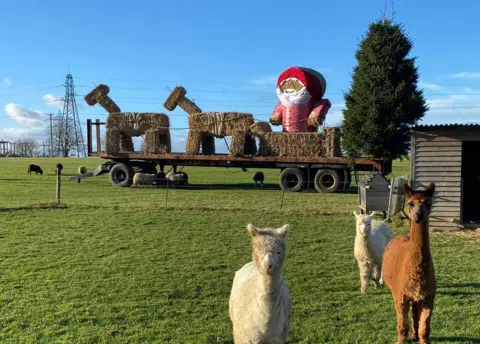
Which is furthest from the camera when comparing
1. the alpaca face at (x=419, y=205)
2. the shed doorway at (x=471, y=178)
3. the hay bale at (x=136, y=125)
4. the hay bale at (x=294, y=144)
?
the hay bale at (x=136, y=125)

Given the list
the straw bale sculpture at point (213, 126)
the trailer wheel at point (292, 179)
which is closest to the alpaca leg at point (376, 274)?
the trailer wheel at point (292, 179)

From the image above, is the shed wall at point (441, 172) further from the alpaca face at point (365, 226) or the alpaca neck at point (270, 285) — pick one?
the alpaca neck at point (270, 285)

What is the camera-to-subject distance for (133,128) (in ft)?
79.0

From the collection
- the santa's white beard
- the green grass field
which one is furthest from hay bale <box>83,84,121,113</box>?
the green grass field

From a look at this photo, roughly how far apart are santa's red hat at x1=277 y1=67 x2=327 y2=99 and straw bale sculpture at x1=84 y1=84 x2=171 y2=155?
6953 mm

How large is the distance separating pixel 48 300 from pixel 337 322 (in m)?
4.01

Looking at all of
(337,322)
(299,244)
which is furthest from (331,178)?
(337,322)

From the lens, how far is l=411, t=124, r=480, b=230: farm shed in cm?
1184

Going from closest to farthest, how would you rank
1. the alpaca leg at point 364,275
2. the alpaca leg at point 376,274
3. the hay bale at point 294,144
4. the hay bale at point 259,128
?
the alpaca leg at point 364,275 → the alpaca leg at point 376,274 → the hay bale at point 294,144 → the hay bale at point 259,128

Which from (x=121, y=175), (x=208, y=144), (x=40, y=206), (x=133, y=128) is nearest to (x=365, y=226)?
(x=40, y=206)

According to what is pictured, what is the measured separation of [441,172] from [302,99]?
10326 mm

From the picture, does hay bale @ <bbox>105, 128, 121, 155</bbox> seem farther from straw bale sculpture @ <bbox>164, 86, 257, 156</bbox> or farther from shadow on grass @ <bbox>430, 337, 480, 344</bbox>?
shadow on grass @ <bbox>430, 337, 480, 344</bbox>

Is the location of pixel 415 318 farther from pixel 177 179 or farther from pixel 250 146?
pixel 177 179

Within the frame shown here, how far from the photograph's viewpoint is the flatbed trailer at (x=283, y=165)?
67.3 feet
